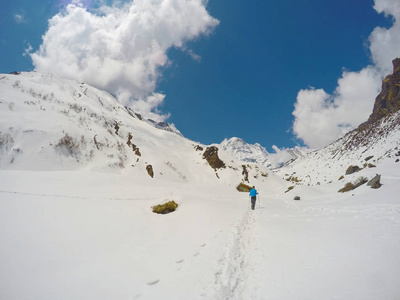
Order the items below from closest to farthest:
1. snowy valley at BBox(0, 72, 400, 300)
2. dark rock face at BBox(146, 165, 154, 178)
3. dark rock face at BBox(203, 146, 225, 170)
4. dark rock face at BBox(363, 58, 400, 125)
→ snowy valley at BBox(0, 72, 400, 300) → dark rock face at BBox(146, 165, 154, 178) → dark rock face at BBox(203, 146, 225, 170) → dark rock face at BBox(363, 58, 400, 125)

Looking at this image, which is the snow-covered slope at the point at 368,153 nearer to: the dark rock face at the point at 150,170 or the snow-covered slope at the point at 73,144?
the snow-covered slope at the point at 73,144

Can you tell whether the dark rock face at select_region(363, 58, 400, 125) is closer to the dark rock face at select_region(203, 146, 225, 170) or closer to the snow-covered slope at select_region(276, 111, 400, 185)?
the snow-covered slope at select_region(276, 111, 400, 185)

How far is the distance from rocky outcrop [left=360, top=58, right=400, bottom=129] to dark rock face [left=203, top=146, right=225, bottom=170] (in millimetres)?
104041

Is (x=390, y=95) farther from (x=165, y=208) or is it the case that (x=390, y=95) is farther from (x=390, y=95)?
(x=165, y=208)

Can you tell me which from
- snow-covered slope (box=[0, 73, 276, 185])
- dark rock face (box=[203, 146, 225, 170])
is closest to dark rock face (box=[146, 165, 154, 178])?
snow-covered slope (box=[0, 73, 276, 185])

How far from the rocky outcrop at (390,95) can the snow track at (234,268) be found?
13990 centimetres

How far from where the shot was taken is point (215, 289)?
5.14m

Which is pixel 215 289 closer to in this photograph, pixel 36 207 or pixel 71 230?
pixel 71 230

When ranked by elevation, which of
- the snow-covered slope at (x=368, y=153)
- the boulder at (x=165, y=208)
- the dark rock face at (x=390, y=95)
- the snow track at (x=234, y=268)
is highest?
the dark rock face at (x=390, y=95)

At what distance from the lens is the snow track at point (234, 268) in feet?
16.5

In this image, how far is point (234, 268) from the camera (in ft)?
20.9

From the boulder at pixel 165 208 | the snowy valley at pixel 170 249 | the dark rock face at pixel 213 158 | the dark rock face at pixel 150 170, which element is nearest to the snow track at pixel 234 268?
the snowy valley at pixel 170 249

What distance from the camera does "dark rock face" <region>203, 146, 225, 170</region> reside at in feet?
228

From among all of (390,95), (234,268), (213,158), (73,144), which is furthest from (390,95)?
(73,144)
